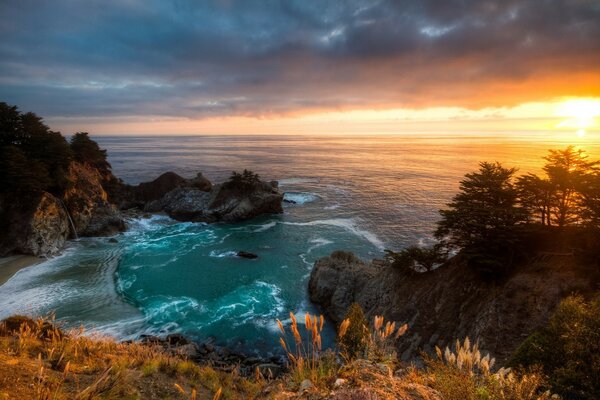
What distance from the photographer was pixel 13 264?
105 feet

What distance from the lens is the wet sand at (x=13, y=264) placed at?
29.8 meters

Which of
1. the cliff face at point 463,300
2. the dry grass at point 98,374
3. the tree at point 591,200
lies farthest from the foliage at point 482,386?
the tree at point 591,200

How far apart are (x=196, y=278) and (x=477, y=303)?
2556cm

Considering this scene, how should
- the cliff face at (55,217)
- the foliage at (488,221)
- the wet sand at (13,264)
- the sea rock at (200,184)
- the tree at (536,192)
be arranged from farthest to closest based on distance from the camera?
the sea rock at (200,184) → the cliff face at (55,217) → the wet sand at (13,264) → the tree at (536,192) → the foliage at (488,221)

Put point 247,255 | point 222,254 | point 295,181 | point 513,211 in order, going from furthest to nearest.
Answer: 1. point 295,181
2. point 222,254
3. point 247,255
4. point 513,211

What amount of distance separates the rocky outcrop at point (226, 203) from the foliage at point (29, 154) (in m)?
16.9

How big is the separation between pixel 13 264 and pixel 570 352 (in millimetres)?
45007

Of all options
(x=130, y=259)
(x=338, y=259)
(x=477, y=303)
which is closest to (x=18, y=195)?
(x=130, y=259)

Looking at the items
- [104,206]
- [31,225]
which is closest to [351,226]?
[104,206]

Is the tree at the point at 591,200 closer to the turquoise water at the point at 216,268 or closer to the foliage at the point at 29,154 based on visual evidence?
the turquoise water at the point at 216,268

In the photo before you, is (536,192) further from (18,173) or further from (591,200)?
(18,173)

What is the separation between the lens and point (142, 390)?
6801 millimetres

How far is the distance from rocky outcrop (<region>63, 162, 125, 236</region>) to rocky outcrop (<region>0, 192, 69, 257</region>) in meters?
3.39

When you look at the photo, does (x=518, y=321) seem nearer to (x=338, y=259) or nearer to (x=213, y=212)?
(x=338, y=259)
